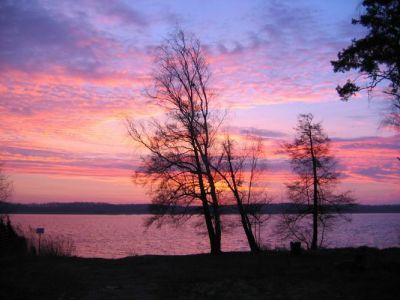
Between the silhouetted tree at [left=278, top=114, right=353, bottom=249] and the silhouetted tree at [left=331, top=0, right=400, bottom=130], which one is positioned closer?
the silhouetted tree at [left=331, top=0, right=400, bottom=130]

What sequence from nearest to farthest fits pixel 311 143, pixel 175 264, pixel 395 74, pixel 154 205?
pixel 395 74 → pixel 175 264 → pixel 154 205 → pixel 311 143

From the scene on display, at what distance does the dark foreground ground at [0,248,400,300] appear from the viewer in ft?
51.8

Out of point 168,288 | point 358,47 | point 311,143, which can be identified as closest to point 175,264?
point 168,288

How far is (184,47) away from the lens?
30703mm

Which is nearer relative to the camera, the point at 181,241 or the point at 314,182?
the point at 314,182

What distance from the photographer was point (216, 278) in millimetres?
18156

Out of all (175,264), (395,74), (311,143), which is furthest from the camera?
(311,143)

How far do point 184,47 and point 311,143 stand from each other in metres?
10.6

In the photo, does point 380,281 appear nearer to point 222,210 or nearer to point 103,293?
point 103,293

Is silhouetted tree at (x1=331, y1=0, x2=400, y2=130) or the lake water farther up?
silhouetted tree at (x1=331, y1=0, x2=400, y2=130)

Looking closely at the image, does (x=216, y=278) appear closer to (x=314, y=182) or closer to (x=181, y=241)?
(x=314, y=182)

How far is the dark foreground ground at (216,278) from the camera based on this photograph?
51.8ft

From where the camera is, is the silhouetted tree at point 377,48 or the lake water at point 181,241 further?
the lake water at point 181,241

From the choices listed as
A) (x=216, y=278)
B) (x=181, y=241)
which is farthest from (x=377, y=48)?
(x=181, y=241)
